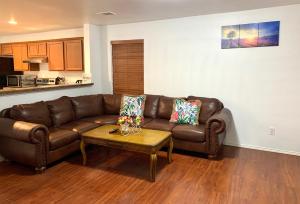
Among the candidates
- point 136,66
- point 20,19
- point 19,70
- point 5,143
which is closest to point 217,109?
point 136,66

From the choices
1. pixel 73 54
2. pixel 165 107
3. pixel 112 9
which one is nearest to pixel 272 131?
pixel 165 107

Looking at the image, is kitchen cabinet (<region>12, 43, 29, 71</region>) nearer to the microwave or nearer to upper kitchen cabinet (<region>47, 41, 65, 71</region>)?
the microwave

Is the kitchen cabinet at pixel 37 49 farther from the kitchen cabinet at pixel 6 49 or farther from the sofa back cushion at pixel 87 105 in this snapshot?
the sofa back cushion at pixel 87 105

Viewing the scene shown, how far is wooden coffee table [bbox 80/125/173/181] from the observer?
9.45 ft

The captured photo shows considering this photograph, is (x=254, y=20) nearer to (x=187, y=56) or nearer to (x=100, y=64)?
(x=187, y=56)

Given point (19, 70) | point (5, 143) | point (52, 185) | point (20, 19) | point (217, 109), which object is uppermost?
point (20, 19)

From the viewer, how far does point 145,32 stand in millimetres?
4812

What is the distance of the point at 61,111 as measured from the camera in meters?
3.96

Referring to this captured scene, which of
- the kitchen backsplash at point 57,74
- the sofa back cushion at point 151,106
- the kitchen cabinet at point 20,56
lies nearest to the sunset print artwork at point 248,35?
the sofa back cushion at point 151,106

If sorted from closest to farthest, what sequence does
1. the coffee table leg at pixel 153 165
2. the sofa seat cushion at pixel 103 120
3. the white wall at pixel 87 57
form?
the coffee table leg at pixel 153 165
the sofa seat cushion at pixel 103 120
the white wall at pixel 87 57

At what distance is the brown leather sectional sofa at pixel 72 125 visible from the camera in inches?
120

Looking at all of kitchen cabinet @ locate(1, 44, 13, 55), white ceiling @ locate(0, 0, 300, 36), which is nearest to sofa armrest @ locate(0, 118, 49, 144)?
white ceiling @ locate(0, 0, 300, 36)

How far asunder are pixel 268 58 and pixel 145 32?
7.85 ft

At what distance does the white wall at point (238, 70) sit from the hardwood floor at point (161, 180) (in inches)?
22.2
